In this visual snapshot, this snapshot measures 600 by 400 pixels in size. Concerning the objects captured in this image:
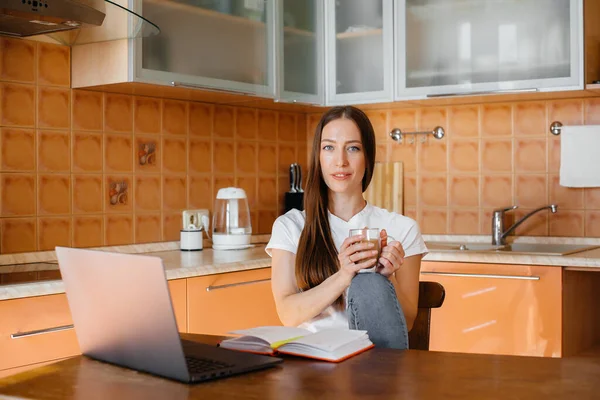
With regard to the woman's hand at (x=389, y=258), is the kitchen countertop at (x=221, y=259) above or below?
below

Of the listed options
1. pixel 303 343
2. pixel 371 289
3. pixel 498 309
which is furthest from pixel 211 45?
pixel 303 343

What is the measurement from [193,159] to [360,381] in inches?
98.1

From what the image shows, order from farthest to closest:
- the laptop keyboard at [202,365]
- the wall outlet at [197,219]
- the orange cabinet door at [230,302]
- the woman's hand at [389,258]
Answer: the wall outlet at [197,219], the orange cabinet door at [230,302], the woman's hand at [389,258], the laptop keyboard at [202,365]

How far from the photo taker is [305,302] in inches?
79.8

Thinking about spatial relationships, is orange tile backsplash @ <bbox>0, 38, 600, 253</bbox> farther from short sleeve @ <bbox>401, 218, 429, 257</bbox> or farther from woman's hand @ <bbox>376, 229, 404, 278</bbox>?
woman's hand @ <bbox>376, 229, 404, 278</bbox>

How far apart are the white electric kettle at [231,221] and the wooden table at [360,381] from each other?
2.04 m

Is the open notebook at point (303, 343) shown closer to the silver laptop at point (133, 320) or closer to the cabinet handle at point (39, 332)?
the silver laptop at point (133, 320)

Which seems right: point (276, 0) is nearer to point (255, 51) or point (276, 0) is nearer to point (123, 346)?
point (255, 51)

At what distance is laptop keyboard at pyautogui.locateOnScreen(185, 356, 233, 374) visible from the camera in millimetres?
1370

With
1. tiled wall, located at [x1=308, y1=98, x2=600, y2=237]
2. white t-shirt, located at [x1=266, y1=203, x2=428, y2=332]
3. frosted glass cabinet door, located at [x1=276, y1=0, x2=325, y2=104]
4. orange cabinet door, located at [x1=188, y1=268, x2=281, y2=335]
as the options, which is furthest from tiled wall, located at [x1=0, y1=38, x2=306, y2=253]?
white t-shirt, located at [x1=266, y1=203, x2=428, y2=332]

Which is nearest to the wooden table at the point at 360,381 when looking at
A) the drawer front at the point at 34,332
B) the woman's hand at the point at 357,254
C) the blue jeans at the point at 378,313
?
the blue jeans at the point at 378,313

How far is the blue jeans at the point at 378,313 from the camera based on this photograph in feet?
5.69

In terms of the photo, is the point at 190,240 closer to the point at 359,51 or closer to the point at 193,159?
the point at 193,159

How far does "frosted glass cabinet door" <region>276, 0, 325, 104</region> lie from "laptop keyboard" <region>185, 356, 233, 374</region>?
233cm
